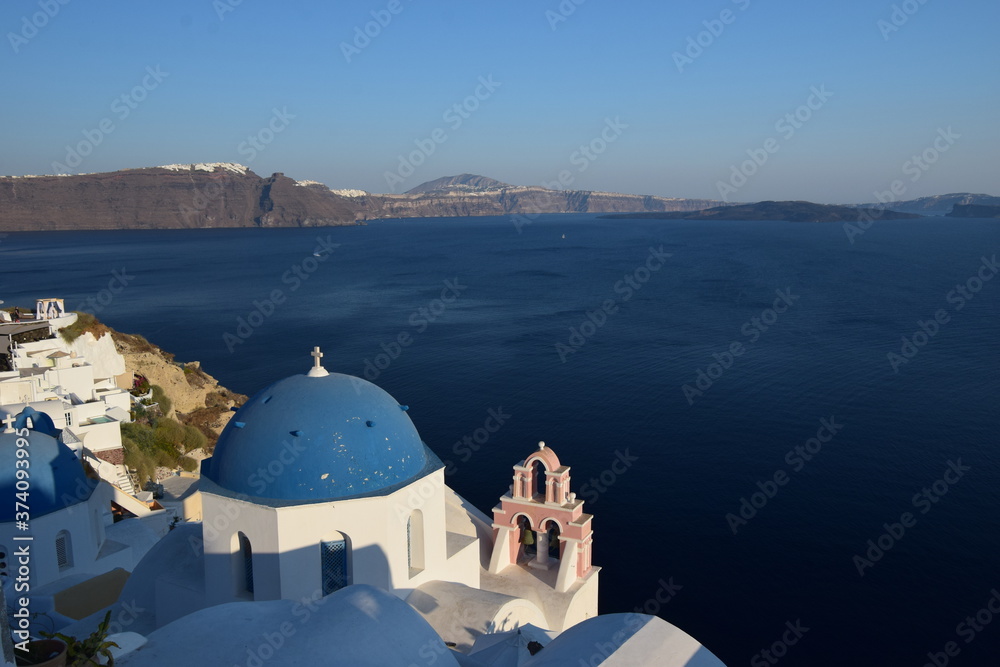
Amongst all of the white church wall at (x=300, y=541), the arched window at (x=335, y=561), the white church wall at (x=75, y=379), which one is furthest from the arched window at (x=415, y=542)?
the white church wall at (x=75, y=379)

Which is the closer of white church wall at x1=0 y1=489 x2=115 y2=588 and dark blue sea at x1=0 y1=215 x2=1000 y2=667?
white church wall at x1=0 y1=489 x2=115 y2=588

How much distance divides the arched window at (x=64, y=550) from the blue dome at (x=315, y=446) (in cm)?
528

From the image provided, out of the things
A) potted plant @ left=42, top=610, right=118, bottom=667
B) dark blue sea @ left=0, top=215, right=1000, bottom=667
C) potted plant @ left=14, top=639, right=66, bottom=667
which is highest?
potted plant @ left=14, top=639, right=66, bottom=667

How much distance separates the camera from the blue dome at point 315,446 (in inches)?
382

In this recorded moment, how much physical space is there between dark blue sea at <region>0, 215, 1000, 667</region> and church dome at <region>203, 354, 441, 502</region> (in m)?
12.1

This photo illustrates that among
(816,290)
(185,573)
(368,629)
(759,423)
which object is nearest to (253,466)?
(185,573)

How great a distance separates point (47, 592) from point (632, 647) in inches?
413

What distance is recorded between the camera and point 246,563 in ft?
33.1

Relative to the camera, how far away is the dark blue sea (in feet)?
66.4

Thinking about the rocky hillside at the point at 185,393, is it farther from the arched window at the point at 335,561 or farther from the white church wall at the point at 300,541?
the arched window at the point at 335,561

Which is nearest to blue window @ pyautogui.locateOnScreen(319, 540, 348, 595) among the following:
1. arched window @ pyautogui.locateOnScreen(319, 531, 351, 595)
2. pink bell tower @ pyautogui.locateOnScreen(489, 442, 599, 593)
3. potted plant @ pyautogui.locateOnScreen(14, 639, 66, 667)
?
arched window @ pyautogui.locateOnScreen(319, 531, 351, 595)

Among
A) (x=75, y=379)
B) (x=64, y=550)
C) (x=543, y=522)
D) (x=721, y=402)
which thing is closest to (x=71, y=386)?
(x=75, y=379)

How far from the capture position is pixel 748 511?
968 inches

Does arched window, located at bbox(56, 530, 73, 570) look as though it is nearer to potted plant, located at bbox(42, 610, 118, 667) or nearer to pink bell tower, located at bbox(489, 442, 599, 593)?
pink bell tower, located at bbox(489, 442, 599, 593)
